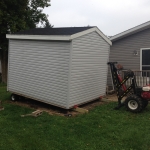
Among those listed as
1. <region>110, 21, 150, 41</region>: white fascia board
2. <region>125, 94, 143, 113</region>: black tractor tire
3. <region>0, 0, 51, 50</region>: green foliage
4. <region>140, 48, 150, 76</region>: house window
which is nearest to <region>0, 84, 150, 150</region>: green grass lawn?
<region>125, 94, 143, 113</region>: black tractor tire

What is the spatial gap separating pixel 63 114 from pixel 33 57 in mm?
2304

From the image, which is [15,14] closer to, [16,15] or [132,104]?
[16,15]

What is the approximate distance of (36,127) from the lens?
573 centimetres

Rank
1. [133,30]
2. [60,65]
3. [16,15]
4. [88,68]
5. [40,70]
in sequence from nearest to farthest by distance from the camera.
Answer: [60,65], [40,70], [88,68], [133,30], [16,15]

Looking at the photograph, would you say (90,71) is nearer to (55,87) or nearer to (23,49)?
(55,87)

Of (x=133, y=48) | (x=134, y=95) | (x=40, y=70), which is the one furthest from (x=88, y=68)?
(x=133, y=48)

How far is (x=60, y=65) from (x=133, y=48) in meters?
5.40

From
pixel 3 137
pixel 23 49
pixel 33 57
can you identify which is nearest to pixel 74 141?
pixel 3 137

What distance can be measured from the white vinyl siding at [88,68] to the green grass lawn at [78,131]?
89 centimetres

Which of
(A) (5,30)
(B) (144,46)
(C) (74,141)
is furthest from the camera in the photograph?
(A) (5,30)

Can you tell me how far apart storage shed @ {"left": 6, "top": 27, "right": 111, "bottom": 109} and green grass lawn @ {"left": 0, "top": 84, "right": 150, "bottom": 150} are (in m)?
0.85

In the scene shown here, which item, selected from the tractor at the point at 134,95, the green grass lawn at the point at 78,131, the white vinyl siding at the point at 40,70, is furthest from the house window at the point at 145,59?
the white vinyl siding at the point at 40,70

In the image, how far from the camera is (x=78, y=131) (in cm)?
550

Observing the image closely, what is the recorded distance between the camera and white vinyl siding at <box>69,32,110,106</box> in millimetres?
6949
